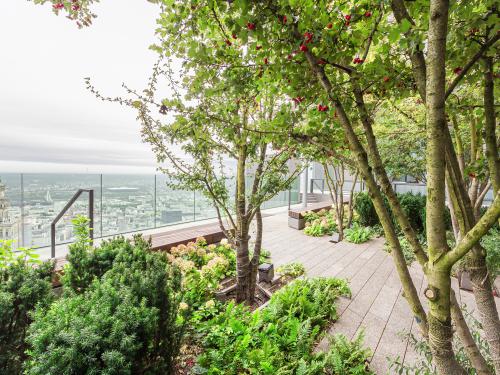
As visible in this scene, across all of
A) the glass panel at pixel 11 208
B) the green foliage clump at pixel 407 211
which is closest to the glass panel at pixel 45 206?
the glass panel at pixel 11 208

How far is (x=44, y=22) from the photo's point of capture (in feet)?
8.84

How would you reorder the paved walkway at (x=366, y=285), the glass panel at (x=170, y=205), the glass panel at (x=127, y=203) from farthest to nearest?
the glass panel at (x=170, y=205) < the glass panel at (x=127, y=203) < the paved walkway at (x=366, y=285)

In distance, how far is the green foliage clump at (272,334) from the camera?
213 centimetres

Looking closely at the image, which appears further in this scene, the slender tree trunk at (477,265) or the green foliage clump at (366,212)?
the green foliage clump at (366,212)

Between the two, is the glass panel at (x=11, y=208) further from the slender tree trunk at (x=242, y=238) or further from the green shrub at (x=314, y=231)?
the green shrub at (x=314, y=231)

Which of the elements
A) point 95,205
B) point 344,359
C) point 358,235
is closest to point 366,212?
point 358,235

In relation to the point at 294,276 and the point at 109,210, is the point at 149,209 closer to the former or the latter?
the point at 109,210

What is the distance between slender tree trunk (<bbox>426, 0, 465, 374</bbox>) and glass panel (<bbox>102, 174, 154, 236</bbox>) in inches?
275

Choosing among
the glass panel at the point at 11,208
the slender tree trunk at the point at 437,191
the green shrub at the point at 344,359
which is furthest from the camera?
the glass panel at the point at 11,208

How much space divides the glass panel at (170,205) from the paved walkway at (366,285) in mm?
3050

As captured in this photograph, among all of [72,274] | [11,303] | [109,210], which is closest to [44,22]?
[72,274]

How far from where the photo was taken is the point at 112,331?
45.5 inches

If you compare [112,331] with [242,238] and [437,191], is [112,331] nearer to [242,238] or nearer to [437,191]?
[437,191]

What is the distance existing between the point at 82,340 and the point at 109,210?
6126 mm
